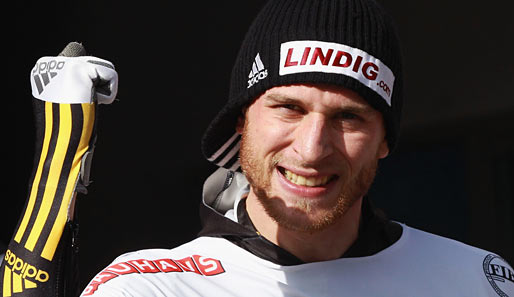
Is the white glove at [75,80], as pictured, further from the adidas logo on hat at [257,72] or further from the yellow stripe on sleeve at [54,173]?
the adidas logo on hat at [257,72]

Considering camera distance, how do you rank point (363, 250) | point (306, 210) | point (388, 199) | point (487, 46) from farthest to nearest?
point (388, 199)
point (487, 46)
point (363, 250)
point (306, 210)

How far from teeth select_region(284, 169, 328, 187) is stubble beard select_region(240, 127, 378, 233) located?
0.04 meters

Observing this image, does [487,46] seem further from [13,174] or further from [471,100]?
[13,174]

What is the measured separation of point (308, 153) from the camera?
7.29 feet

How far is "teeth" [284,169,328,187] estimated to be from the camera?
2264mm

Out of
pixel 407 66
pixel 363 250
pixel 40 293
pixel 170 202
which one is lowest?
pixel 170 202

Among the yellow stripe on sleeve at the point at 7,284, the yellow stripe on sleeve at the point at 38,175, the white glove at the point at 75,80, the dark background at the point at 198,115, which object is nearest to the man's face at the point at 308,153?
the white glove at the point at 75,80

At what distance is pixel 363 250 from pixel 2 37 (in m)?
4.13

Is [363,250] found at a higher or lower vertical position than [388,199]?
higher

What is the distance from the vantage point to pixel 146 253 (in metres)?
2.34

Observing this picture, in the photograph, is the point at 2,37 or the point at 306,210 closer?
the point at 306,210

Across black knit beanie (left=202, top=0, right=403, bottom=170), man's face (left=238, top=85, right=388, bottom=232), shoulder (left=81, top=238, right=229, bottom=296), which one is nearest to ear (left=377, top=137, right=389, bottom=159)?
black knit beanie (left=202, top=0, right=403, bottom=170)

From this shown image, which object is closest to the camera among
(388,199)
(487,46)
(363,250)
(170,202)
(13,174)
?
(363,250)

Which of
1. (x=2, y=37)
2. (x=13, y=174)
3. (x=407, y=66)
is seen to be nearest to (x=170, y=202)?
(x=13, y=174)
